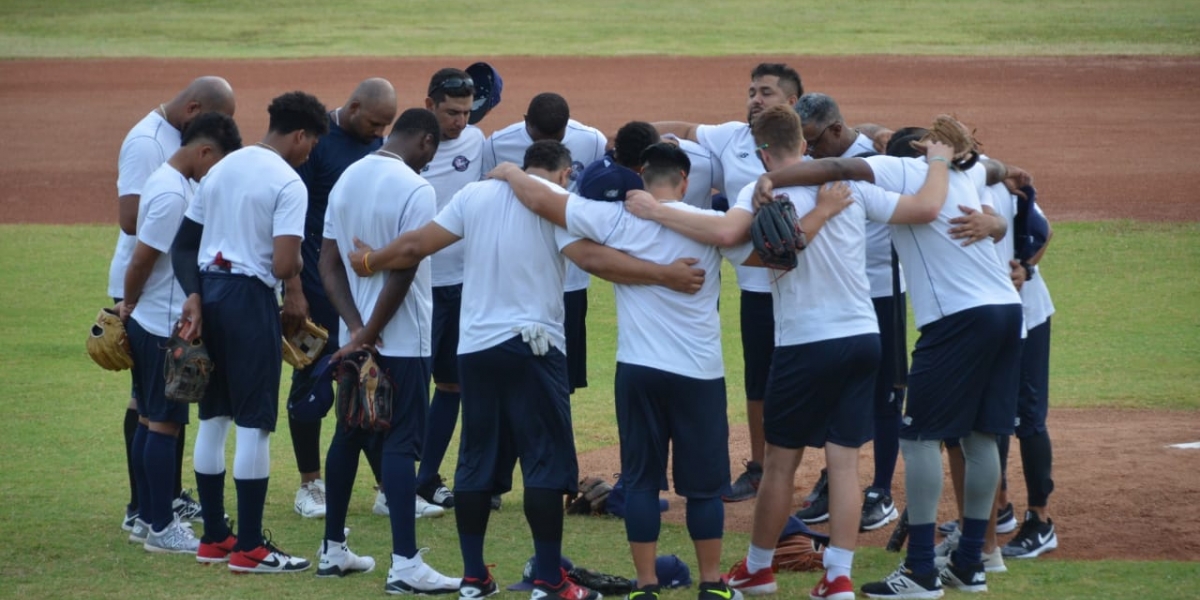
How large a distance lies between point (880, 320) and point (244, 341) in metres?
3.18

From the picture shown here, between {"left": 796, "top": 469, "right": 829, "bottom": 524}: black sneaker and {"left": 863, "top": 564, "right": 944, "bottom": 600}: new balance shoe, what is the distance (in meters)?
1.45

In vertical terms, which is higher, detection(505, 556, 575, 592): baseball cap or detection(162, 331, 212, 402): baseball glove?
detection(162, 331, 212, 402): baseball glove

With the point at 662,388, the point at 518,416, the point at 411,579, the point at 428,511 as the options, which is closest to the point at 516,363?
the point at 518,416

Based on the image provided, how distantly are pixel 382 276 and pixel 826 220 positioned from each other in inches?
76.5

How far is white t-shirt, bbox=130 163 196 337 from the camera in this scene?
6.41m

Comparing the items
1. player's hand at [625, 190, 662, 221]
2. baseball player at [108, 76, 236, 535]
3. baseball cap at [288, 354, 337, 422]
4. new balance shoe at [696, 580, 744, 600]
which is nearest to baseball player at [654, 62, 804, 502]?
player's hand at [625, 190, 662, 221]

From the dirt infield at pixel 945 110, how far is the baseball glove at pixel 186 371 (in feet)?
8.68

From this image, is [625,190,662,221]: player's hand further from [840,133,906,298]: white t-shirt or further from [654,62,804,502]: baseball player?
[840,133,906,298]: white t-shirt

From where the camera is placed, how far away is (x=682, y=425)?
5.61m

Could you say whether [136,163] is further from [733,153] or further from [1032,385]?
[1032,385]

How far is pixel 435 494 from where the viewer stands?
299 inches

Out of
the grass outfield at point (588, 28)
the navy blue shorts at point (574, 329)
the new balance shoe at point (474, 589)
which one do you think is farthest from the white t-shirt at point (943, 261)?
the grass outfield at point (588, 28)

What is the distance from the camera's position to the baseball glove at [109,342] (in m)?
6.59

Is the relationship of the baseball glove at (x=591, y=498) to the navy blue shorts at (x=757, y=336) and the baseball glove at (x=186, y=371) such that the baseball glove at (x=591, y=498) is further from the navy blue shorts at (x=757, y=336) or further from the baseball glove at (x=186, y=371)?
the baseball glove at (x=186, y=371)
